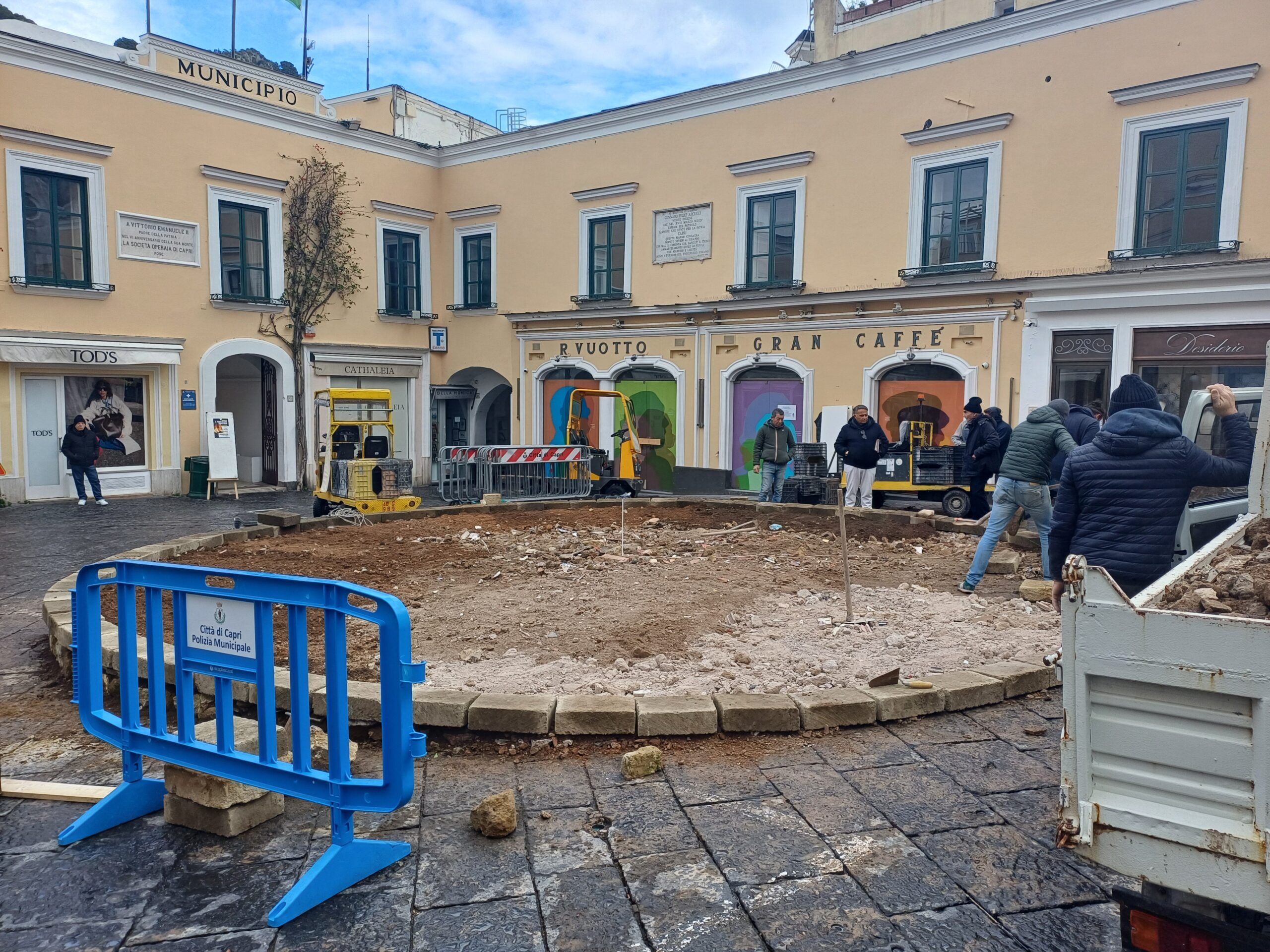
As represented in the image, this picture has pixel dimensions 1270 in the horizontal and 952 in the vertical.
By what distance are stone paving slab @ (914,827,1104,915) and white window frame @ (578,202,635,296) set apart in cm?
1759

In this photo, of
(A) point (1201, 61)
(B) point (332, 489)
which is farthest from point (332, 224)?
(A) point (1201, 61)

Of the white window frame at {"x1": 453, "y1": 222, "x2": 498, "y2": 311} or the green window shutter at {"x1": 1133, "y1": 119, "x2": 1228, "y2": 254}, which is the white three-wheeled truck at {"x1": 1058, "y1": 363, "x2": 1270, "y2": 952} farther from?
the white window frame at {"x1": 453, "y1": 222, "x2": 498, "y2": 311}

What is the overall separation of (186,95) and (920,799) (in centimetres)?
1966

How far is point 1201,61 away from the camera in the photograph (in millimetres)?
13477

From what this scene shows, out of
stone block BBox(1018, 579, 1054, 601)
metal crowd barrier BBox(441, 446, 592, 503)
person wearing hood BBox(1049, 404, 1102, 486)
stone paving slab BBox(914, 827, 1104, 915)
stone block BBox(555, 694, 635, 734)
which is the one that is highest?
person wearing hood BBox(1049, 404, 1102, 486)

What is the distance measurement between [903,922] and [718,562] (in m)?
6.09

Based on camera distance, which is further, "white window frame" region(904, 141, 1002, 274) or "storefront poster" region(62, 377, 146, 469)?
"storefront poster" region(62, 377, 146, 469)

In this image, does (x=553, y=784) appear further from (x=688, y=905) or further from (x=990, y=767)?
(x=990, y=767)

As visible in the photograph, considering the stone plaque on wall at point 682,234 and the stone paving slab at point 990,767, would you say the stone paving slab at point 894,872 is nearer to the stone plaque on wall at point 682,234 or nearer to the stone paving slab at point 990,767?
the stone paving slab at point 990,767

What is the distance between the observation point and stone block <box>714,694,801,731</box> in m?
4.59

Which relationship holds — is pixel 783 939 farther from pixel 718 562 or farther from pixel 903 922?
pixel 718 562

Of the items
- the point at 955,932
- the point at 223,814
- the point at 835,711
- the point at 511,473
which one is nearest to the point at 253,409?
the point at 511,473

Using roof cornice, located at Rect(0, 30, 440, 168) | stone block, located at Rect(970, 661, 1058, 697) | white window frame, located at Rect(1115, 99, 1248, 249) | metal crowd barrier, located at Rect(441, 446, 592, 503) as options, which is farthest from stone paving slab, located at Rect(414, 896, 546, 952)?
roof cornice, located at Rect(0, 30, 440, 168)

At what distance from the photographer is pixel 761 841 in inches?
139
